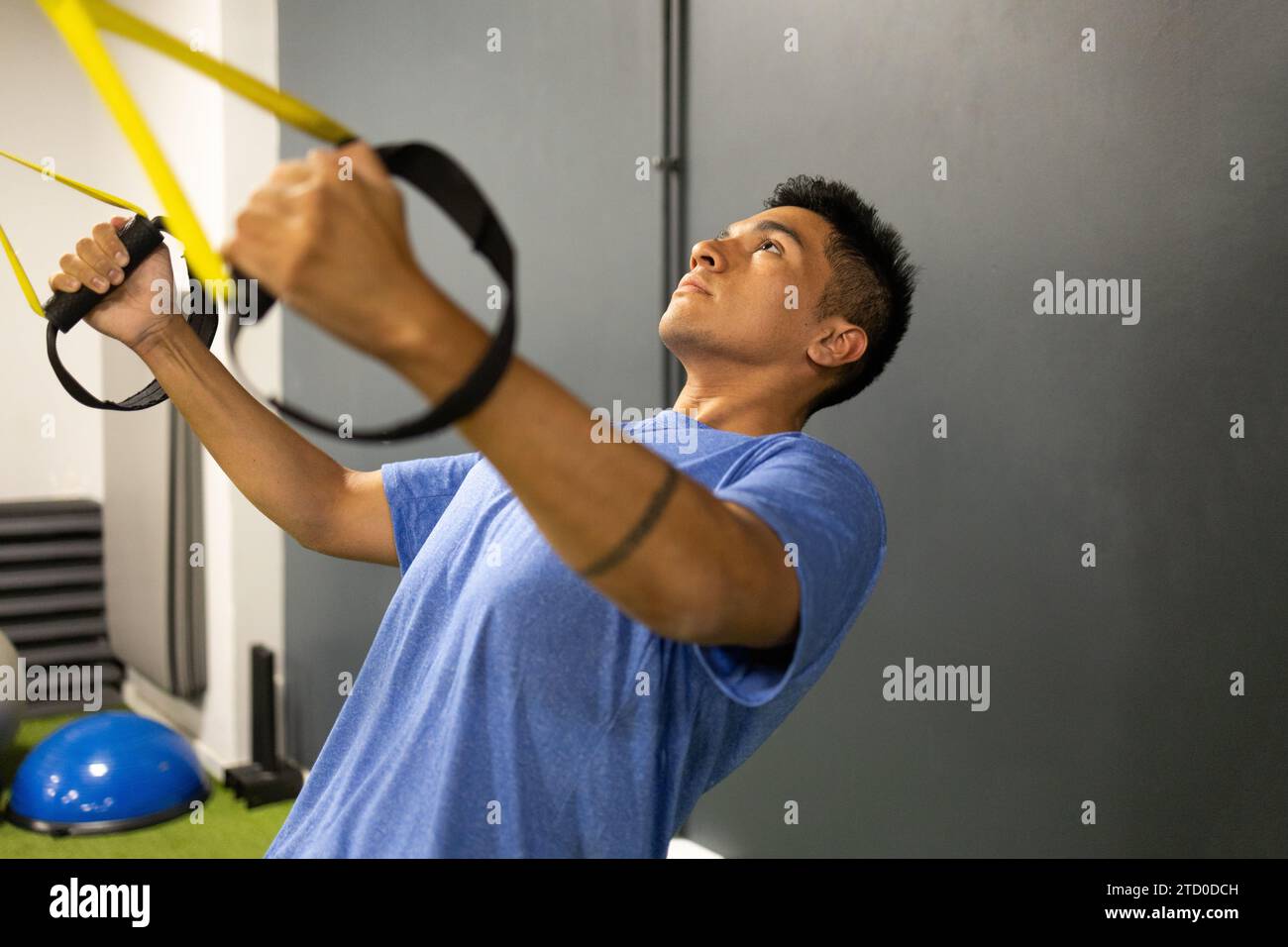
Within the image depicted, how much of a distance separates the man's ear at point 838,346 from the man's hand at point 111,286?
727 mm

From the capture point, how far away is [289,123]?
0.75 metres

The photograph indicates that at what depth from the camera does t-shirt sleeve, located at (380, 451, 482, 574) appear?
1.36 meters

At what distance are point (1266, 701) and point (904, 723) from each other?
668 mm

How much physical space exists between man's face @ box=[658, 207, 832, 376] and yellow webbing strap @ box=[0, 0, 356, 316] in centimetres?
60

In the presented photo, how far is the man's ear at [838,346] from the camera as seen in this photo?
1376 mm

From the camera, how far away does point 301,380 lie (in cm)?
368

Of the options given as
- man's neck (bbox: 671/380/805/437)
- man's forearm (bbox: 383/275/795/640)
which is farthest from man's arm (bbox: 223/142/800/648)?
man's neck (bbox: 671/380/805/437)

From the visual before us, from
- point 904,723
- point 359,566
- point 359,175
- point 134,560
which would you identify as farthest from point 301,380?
point 359,175

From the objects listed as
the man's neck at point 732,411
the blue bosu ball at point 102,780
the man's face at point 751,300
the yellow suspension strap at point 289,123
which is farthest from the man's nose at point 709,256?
the blue bosu ball at point 102,780

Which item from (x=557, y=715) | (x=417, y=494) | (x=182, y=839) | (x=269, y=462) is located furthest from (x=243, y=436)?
(x=182, y=839)

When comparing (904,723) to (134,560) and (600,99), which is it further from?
(134,560)

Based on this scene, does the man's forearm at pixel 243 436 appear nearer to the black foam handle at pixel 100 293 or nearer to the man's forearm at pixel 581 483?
the black foam handle at pixel 100 293

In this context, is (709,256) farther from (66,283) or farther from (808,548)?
(66,283)

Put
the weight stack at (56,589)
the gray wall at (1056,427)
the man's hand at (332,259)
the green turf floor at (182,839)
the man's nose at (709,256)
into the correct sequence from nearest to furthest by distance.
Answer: the man's hand at (332,259)
the man's nose at (709,256)
the gray wall at (1056,427)
the green turf floor at (182,839)
the weight stack at (56,589)
